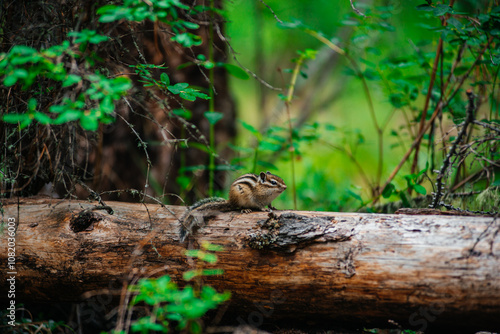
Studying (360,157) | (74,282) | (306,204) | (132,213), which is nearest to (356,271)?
(132,213)

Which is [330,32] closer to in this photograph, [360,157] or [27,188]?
[360,157]

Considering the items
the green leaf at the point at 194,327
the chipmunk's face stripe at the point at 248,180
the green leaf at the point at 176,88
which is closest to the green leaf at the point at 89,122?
the green leaf at the point at 176,88

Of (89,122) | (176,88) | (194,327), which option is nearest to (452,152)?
(176,88)

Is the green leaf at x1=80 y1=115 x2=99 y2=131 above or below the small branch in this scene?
above

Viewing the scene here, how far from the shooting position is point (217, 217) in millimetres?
2910

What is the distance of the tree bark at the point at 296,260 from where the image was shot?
7.47 ft

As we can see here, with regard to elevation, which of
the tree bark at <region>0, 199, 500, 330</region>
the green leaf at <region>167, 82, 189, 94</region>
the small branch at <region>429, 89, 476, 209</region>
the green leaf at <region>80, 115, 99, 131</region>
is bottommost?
the tree bark at <region>0, 199, 500, 330</region>

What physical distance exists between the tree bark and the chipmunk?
0.10 metres

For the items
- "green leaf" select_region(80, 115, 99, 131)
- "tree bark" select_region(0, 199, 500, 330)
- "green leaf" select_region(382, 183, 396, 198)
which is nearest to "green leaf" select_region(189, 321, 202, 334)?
"tree bark" select_region(0, 199, 500, 330)

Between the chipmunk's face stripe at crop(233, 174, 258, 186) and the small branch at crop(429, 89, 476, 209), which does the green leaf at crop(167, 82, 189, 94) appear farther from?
the small branch at crop(429, 89, 476, 209)

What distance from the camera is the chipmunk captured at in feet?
9.31

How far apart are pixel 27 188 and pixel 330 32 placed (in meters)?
6.36

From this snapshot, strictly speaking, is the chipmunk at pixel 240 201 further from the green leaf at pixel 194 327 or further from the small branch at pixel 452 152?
the small branch at pixel 452 152

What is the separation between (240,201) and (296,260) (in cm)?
100
